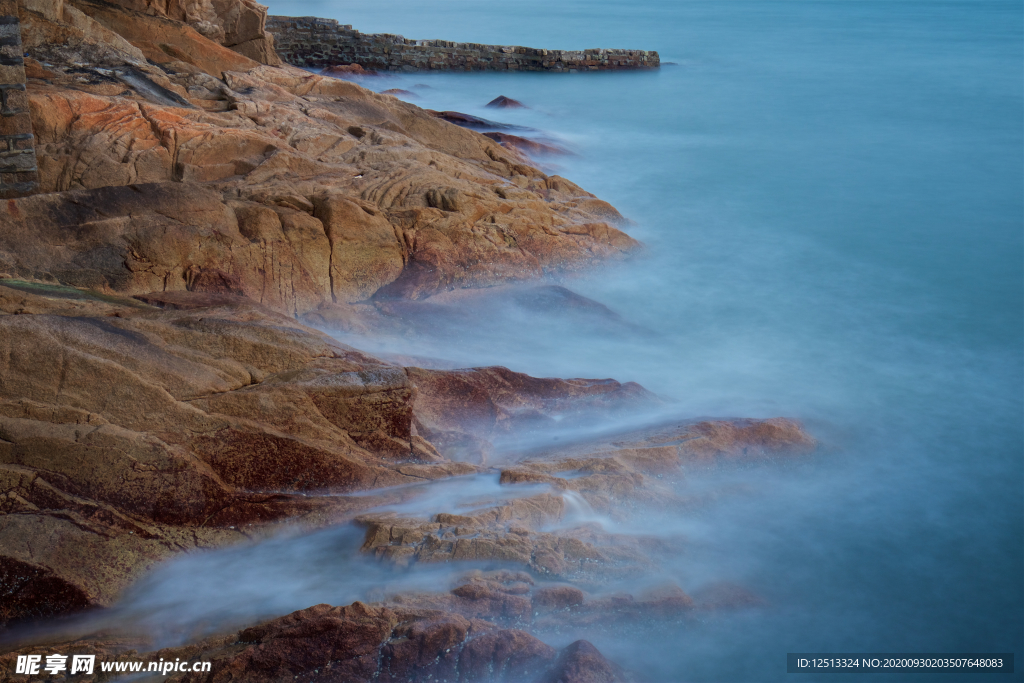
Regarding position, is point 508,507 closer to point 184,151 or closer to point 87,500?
point 87,500

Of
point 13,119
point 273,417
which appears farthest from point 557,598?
point 13,119

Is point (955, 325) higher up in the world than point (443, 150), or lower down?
lower down

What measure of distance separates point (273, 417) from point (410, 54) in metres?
19.4

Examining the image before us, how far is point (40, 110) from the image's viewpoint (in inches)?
271

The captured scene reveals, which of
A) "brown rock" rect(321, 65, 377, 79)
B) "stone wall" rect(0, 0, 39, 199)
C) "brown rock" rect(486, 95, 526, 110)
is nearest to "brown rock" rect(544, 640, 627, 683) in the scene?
"stone wall" rect(0, 0, 39, 199)

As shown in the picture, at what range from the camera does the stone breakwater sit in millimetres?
20250

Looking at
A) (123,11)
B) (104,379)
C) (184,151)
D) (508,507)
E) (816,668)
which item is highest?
(123,11)

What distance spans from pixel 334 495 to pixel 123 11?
8.41 meters

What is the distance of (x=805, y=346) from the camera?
787 cm

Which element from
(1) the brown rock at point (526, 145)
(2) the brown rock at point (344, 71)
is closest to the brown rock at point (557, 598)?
(1) the brown rock at point (526, 145)

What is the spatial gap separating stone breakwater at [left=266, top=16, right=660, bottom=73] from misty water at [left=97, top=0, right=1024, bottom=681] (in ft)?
5.89

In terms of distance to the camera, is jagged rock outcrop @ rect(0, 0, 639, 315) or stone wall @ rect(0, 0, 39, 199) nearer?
stone wall @ rect(0, 0, 39, 199)

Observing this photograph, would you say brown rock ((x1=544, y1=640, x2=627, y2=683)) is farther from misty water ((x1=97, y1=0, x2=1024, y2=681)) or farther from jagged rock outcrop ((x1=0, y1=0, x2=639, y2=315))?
jagged rock outcrop ((x1=0, y1=0, x2=639, y2=315))

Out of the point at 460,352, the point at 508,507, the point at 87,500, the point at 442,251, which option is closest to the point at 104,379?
the point at 87,500
